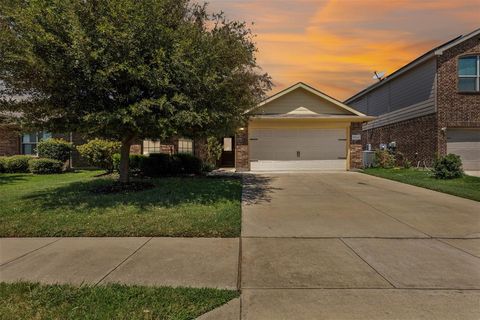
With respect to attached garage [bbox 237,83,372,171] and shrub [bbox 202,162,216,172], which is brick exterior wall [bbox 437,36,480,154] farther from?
shrub [bbox 202,162,216,172]

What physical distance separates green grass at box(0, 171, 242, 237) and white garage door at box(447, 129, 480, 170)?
14624mm

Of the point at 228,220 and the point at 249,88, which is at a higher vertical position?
the point at 249,88

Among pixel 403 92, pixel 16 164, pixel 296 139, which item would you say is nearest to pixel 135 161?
pixel 16 164

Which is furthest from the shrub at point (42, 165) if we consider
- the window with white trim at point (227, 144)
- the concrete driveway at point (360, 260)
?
the concrete driveway at point (360, 260)

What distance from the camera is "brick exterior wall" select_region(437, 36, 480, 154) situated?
17.4m

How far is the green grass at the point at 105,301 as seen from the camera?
302 centimetres

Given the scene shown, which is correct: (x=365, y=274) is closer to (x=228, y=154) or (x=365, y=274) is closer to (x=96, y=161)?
(x=96, y=161)

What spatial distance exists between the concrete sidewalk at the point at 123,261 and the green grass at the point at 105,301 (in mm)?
232

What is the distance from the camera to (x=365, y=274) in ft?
13.0

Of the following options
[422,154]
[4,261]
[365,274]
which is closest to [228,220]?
[365,274]

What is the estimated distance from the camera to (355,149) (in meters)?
18.1

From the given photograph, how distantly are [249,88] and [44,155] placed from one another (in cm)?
1275

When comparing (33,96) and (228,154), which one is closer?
(33,96)

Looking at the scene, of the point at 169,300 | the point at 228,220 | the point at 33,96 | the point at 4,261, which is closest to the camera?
the point at 169,300
